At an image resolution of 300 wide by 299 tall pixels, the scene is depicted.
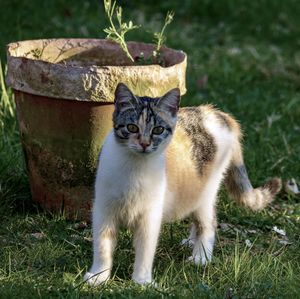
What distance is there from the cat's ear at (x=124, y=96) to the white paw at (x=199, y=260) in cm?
86

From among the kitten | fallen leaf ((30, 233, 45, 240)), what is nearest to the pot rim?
the kitten

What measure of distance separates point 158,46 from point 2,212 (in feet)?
4.30

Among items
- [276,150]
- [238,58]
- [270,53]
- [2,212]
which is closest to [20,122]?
[2,212]

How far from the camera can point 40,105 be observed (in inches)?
157

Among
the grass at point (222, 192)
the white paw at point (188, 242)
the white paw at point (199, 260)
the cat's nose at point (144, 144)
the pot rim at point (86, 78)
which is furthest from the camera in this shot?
Answer: the white paw at point (188, 242)

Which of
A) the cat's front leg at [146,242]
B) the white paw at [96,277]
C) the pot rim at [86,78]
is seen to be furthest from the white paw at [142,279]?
the pot rim at [86,78]

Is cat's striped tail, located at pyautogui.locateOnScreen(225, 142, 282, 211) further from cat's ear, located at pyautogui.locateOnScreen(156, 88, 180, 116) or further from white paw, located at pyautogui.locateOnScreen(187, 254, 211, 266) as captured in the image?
cat's ear, located at pyautogui.locateOnScreen(156, 88, 180, 116)

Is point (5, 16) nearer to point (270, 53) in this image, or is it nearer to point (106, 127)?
point (270, 53)

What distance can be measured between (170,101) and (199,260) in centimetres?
84

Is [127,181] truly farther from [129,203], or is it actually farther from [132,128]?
[132,128]

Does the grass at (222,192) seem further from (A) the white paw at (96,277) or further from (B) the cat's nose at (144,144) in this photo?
(B) the cat's nose at (144,144)

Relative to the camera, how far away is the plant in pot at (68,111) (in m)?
3.83

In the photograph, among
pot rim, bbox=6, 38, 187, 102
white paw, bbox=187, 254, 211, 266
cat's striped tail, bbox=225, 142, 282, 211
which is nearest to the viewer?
white paw, bbox=187, 254, 211, 266

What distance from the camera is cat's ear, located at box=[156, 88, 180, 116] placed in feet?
11.0
